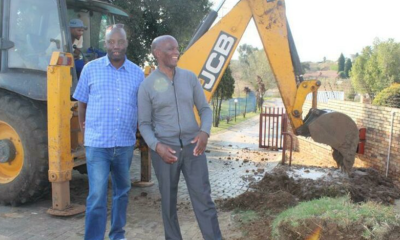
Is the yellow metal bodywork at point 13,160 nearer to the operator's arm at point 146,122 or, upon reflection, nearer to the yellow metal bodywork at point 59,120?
the yellow metal bodywork at point 59,120

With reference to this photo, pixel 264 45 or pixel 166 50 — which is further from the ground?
pixel 264 45

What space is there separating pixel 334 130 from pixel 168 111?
3.05m

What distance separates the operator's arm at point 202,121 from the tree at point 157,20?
7.25 m

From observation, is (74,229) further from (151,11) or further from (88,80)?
(151,11)

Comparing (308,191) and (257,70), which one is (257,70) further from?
(308,191)

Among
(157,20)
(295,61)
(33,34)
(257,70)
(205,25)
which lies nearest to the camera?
(33,34)

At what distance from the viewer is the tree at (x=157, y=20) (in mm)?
10455

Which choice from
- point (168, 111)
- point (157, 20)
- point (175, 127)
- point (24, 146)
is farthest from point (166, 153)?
point (157, 20)

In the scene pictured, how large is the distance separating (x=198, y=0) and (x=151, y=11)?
1335 mm

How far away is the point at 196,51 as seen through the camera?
17.0 ft

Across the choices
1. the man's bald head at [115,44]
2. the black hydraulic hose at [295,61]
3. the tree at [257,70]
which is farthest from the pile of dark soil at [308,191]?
the tree at [257,70]

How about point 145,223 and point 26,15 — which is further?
point 26,15

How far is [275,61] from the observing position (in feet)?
18.1

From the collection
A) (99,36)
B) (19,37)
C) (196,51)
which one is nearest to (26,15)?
(19,37)
